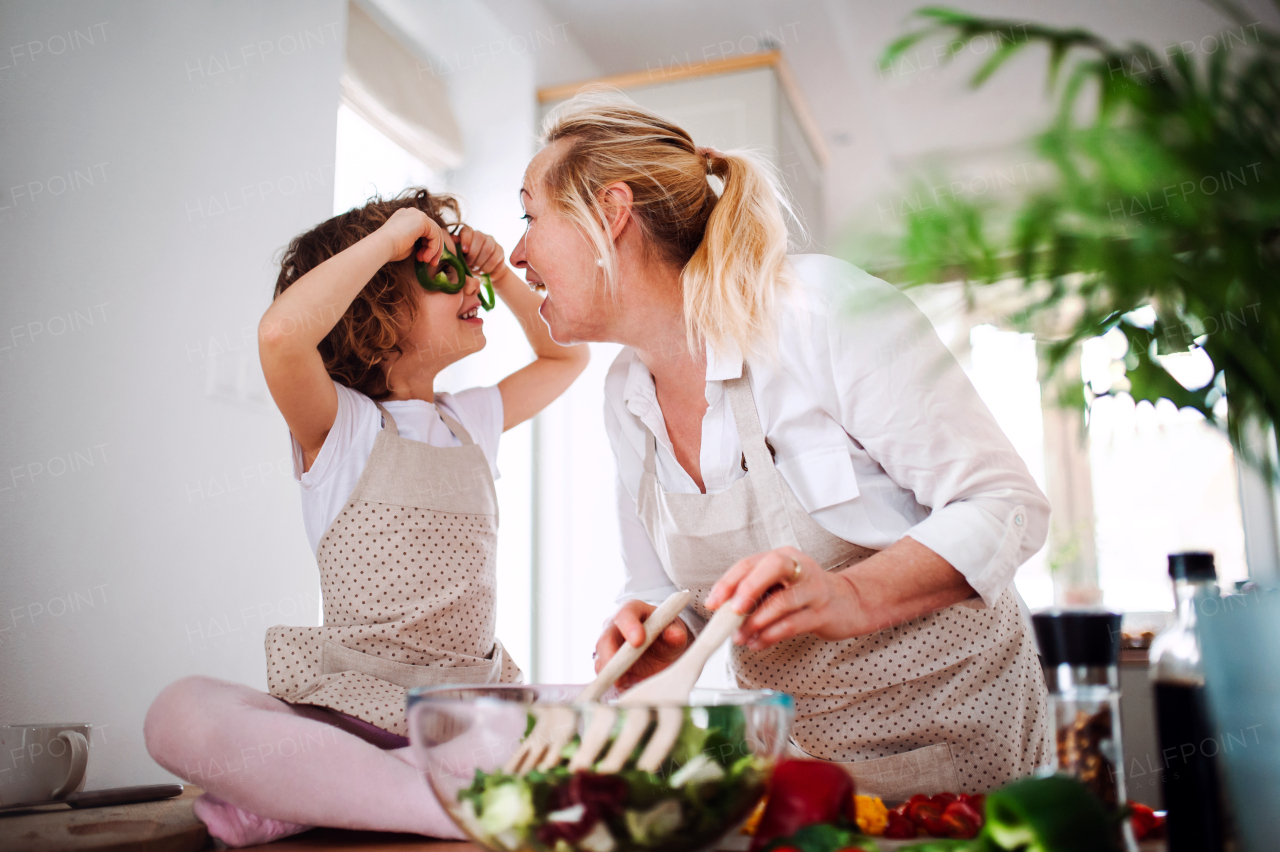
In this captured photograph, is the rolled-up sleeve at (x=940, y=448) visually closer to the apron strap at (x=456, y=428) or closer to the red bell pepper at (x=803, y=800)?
the red bell pepper at (x=803, y=800)

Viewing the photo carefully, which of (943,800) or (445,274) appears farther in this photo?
(445,274)

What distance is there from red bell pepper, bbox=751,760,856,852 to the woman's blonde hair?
57 centimetres

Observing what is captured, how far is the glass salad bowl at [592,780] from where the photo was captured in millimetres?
443

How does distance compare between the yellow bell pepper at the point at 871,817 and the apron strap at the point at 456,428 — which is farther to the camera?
the apron strap at the point at 456,428

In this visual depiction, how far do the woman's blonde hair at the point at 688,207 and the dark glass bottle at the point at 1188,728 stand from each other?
0.61 meters

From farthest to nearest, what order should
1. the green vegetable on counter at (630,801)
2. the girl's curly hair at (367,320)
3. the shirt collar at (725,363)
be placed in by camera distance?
the girl's curly hair at (367,320), the shirt collar at (725,363), the green vegetable on counter at (630,801)

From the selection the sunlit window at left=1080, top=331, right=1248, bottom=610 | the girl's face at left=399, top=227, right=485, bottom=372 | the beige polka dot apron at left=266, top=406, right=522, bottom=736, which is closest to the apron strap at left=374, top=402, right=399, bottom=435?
the beige polka dot apron at left=266, top=406, right=522, bottom=736

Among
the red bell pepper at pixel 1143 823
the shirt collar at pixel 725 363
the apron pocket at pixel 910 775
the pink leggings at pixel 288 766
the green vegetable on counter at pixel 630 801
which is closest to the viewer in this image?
the green vegetable on counter at pixel 630 801

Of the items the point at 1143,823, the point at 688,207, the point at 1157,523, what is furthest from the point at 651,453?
the point at 1157,523

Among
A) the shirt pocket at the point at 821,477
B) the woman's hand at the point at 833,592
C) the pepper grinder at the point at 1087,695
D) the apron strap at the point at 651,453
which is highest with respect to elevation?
the apron strap at the point at 651,453

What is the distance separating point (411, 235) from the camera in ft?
3.98

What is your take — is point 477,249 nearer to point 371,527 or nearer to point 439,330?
point 439,330

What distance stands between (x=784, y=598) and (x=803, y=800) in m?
0.18

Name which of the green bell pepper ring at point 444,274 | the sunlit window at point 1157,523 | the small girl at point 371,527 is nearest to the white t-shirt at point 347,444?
the small girl at point 371,527
